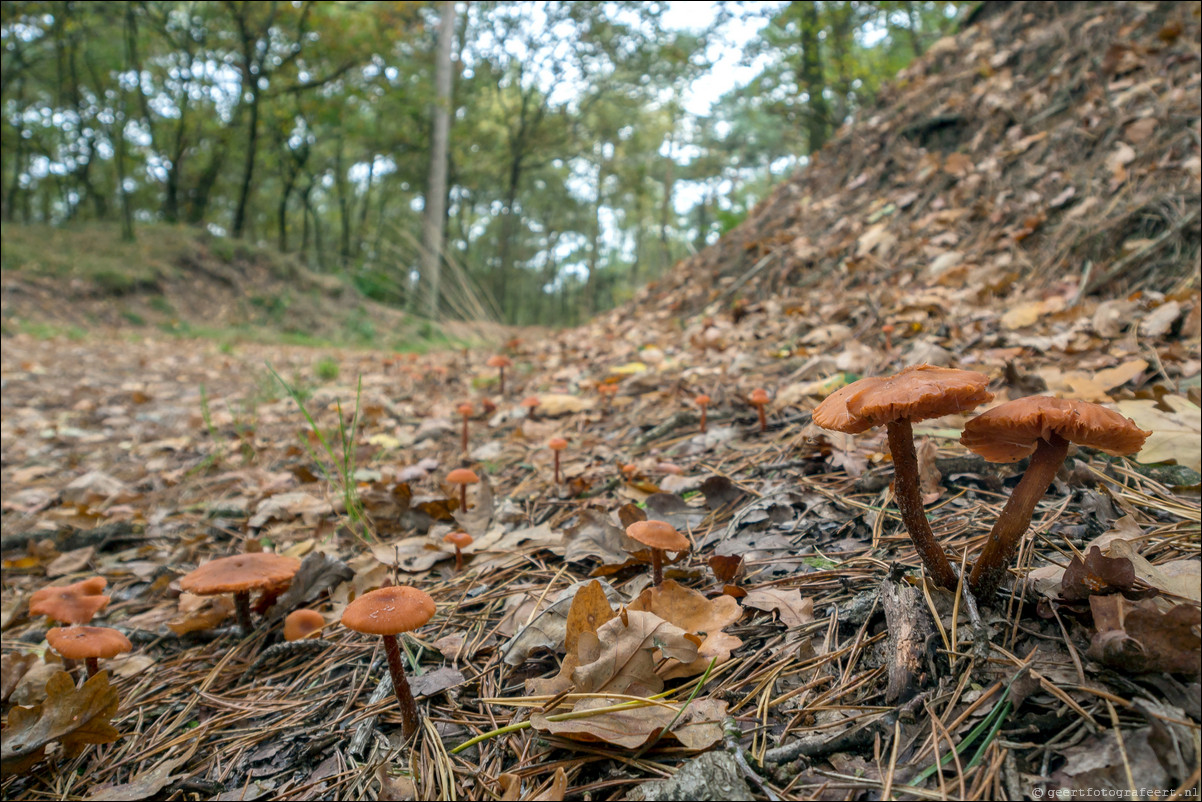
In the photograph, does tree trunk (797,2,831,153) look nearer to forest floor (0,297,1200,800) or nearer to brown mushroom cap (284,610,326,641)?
forest floor (0,297,1200,800)

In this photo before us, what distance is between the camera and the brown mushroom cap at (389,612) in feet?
3.74

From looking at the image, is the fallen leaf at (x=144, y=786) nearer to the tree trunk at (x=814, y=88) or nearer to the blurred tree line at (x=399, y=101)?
the blurred tree line at (x=399, y=101)

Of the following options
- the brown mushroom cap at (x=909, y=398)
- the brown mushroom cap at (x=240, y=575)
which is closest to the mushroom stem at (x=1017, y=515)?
the brown mushroom cap at (x=909, y=398)

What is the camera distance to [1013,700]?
0.93m

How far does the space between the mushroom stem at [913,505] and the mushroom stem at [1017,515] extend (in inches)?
2.1

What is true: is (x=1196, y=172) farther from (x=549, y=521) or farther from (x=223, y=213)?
(x=223, y=213)

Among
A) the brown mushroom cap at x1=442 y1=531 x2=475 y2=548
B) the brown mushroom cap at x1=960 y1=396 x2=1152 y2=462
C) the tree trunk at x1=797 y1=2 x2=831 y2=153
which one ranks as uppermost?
the tree trunk at x1=797 y1=2 x2=831 y2=153

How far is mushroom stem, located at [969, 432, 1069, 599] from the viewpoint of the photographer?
1028 mm

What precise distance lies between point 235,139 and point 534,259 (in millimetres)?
22263

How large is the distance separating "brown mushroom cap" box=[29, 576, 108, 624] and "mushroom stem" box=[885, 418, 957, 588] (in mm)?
2007

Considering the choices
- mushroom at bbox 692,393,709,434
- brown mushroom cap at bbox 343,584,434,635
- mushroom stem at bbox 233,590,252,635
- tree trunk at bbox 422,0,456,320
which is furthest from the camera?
tree trunk at bbox 422,0,456,320

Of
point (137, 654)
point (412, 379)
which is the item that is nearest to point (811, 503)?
point (137, 654)

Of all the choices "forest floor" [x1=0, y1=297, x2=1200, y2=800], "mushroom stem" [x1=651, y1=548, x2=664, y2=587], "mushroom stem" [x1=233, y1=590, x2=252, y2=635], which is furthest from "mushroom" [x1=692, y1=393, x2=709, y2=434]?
"mushroom stem" [x1=233, y1=590, x2=252, y2=635]

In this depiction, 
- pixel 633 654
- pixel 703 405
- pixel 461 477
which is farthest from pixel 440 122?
pixel 633 654
